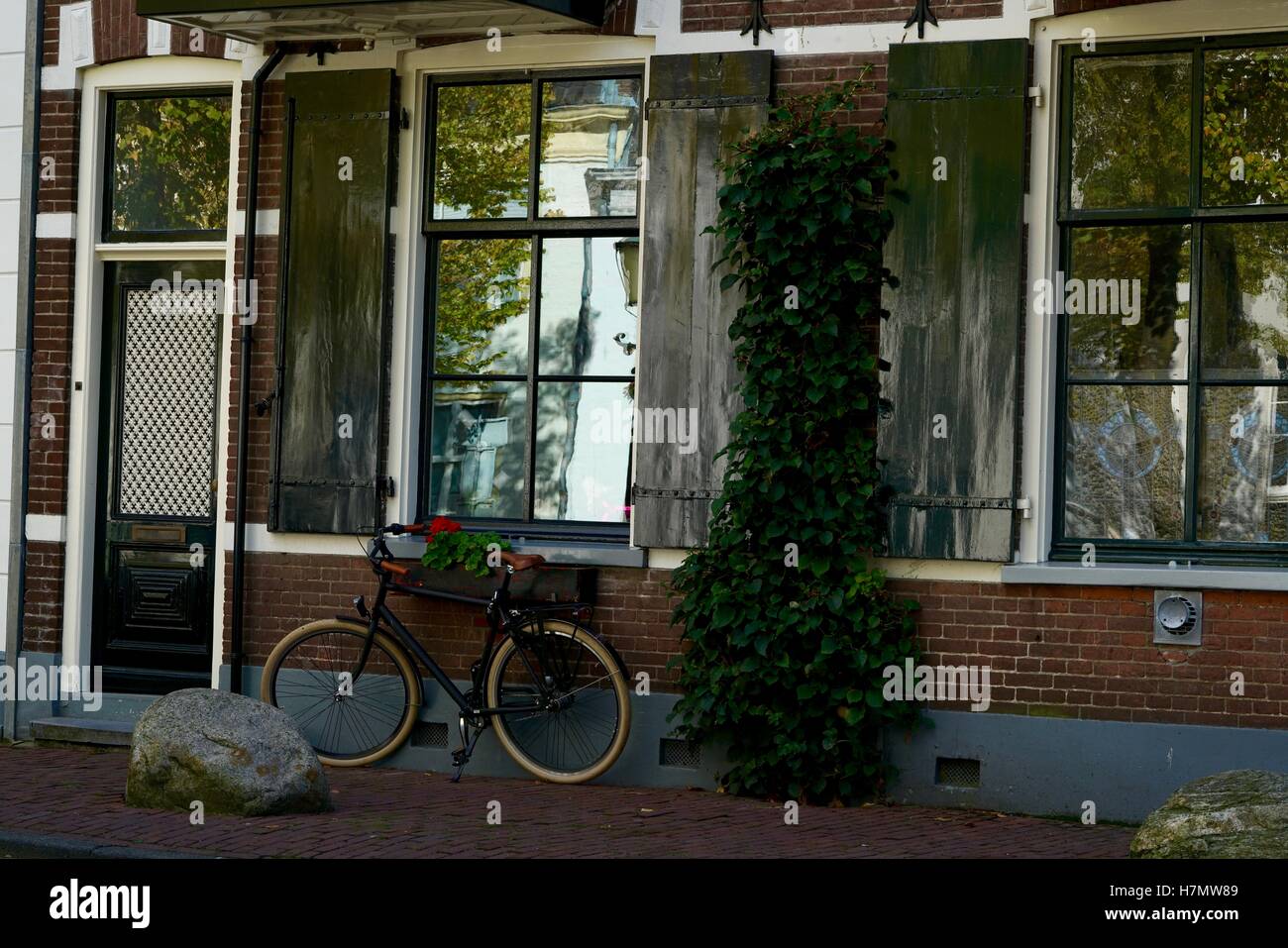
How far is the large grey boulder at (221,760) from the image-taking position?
7438 mm

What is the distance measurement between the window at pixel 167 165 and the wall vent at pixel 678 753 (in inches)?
162

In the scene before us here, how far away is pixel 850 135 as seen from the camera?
8.62 m

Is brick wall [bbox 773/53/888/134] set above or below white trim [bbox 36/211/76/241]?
above

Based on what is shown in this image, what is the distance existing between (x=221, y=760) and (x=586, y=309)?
11.0ft

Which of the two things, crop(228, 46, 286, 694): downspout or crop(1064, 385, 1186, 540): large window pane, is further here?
crop(228, 46, 286, 694): downspout

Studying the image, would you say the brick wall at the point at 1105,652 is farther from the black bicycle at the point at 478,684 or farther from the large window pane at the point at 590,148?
the large window pane at the point at 590,148

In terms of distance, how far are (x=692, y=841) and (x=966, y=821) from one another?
1.53 meters

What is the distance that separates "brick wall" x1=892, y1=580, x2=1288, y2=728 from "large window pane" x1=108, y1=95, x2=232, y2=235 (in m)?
4.83

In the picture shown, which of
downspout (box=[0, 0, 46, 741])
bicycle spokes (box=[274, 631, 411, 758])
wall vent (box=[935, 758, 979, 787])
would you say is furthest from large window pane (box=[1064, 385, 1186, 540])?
downspout (box=[0, 0, 46, 741])

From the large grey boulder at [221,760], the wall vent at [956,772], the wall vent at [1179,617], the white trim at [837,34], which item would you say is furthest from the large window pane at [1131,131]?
the large grey boulder at [221,760]

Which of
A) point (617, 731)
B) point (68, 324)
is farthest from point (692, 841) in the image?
point (68, 324)

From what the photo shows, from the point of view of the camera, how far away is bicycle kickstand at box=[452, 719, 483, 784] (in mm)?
8914

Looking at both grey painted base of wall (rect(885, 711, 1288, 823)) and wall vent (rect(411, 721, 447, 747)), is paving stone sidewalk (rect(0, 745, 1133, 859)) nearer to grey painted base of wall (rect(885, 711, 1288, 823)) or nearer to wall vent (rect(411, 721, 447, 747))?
grey painted base of wall (rect(885, 711, 1288, 823))
